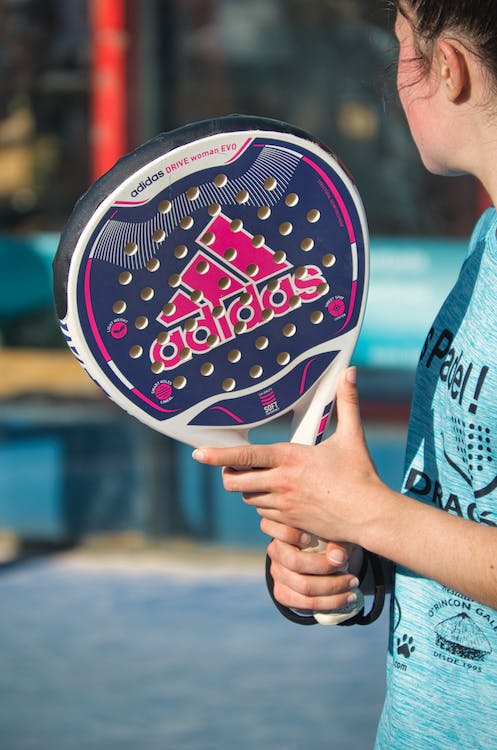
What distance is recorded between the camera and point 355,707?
321 centimetres

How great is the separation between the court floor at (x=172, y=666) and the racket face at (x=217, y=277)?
1.88 metres

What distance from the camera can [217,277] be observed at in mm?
1321

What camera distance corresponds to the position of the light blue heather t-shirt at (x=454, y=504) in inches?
48.9

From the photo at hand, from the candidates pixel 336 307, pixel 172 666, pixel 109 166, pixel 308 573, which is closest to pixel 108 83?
pixel 109 166

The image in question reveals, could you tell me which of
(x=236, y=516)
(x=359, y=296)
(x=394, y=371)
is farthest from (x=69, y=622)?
(x=359, y=296)

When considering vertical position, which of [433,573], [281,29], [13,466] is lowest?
[13,466]

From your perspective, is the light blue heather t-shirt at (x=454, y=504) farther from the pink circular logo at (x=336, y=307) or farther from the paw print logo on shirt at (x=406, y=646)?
the pink circular logo at (x=336, y=307)

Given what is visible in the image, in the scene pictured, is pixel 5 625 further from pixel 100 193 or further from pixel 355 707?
pixel 100 193

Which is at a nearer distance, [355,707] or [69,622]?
[355,707]

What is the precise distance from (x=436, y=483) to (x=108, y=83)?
3.78m

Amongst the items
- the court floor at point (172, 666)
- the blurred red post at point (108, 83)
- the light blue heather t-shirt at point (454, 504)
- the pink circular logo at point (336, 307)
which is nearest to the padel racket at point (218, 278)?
the pink circular logo at point (336, 307)

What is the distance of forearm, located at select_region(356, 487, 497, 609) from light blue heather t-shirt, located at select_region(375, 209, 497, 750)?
8 centimetres

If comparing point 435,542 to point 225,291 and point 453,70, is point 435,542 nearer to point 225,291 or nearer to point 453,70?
point 225,291

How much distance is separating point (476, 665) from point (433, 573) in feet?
0.49
